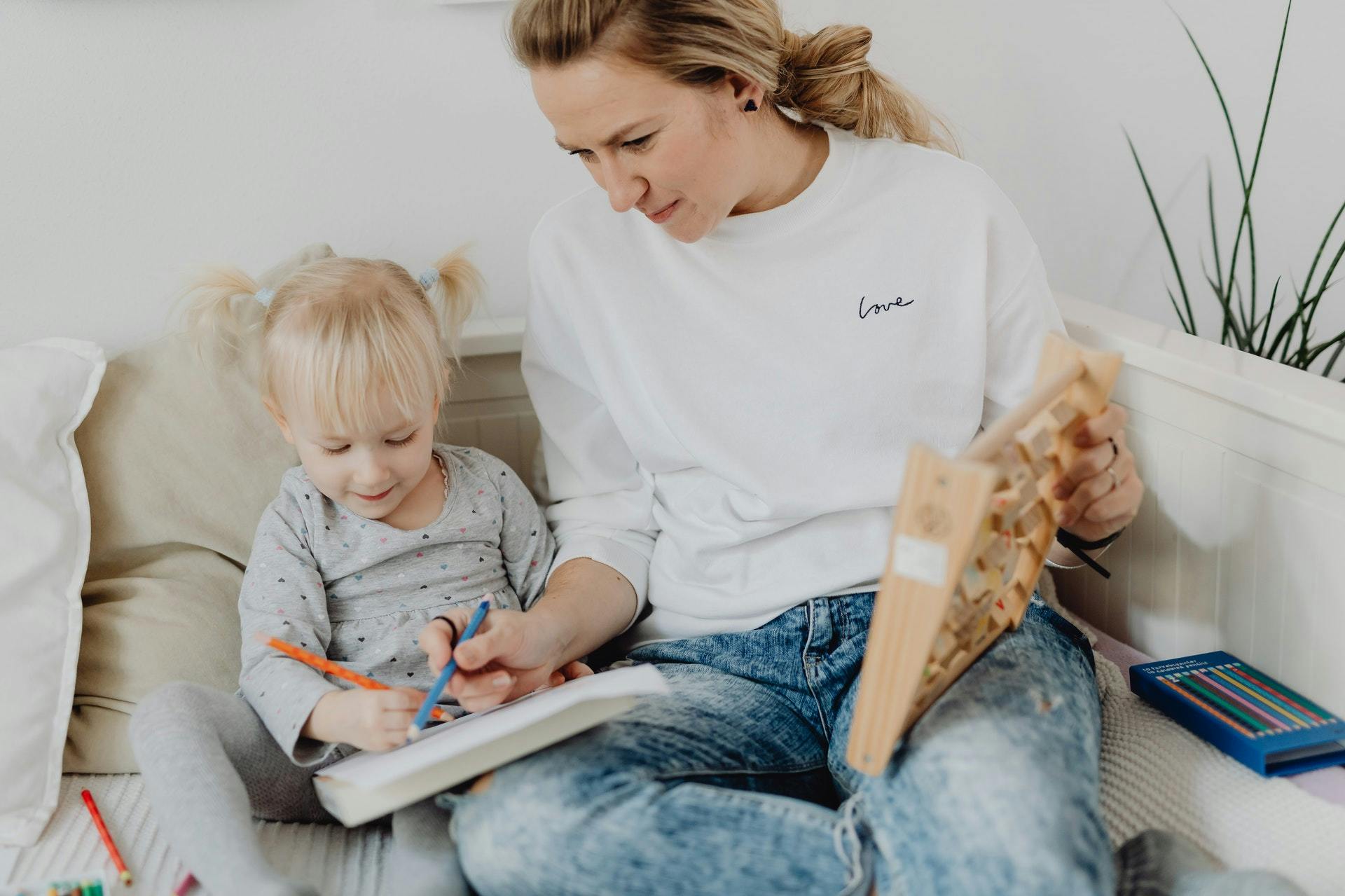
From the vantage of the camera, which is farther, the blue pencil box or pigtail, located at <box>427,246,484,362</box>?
pigtail, located at <box>427,246,484,362</box>

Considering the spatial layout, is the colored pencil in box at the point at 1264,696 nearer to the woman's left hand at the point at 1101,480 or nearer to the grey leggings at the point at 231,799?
the woman's left hand at the point at 1101,480

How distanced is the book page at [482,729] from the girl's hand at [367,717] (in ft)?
0.05

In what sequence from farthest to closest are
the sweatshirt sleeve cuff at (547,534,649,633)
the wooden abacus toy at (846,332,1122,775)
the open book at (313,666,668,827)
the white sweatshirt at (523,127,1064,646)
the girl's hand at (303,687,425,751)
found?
the sweatshirt sleeve cuff at (547,534,649,633) → the white sweatshirt at (523,127,1064,646) → the girl's hand at (303,687,425,751) → the open book at (313,666,668,827) → the wooden abacus toy at (846,332,1122,775)

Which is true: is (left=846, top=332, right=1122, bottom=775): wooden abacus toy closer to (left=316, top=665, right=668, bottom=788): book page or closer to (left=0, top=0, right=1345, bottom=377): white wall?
(left=316, top=665, right=668, bottom=788): book page

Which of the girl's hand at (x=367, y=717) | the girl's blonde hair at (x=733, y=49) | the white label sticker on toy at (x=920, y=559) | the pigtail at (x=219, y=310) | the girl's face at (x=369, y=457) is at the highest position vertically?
the girl's blonde hair at (x=733, y=49)

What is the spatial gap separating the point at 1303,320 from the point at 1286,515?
17.9 inches

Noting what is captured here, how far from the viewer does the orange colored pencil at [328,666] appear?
110 centimetres

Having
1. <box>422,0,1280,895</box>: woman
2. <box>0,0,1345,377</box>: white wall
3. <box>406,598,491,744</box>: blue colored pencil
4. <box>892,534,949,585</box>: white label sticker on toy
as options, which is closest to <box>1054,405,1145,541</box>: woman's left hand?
<box>422,0,1280,895</box>: woman

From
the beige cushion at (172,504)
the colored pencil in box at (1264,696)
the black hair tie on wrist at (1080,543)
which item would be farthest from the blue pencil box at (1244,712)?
the beige cushion at (172,504)

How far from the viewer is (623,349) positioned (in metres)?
1.32

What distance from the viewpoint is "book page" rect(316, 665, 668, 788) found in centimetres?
92

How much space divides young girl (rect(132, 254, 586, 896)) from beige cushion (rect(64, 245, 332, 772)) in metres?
0.08

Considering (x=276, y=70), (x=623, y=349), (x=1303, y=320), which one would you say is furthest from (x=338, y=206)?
(x=1303, y=320)

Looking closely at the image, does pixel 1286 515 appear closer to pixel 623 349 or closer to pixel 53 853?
pixel 623 349
